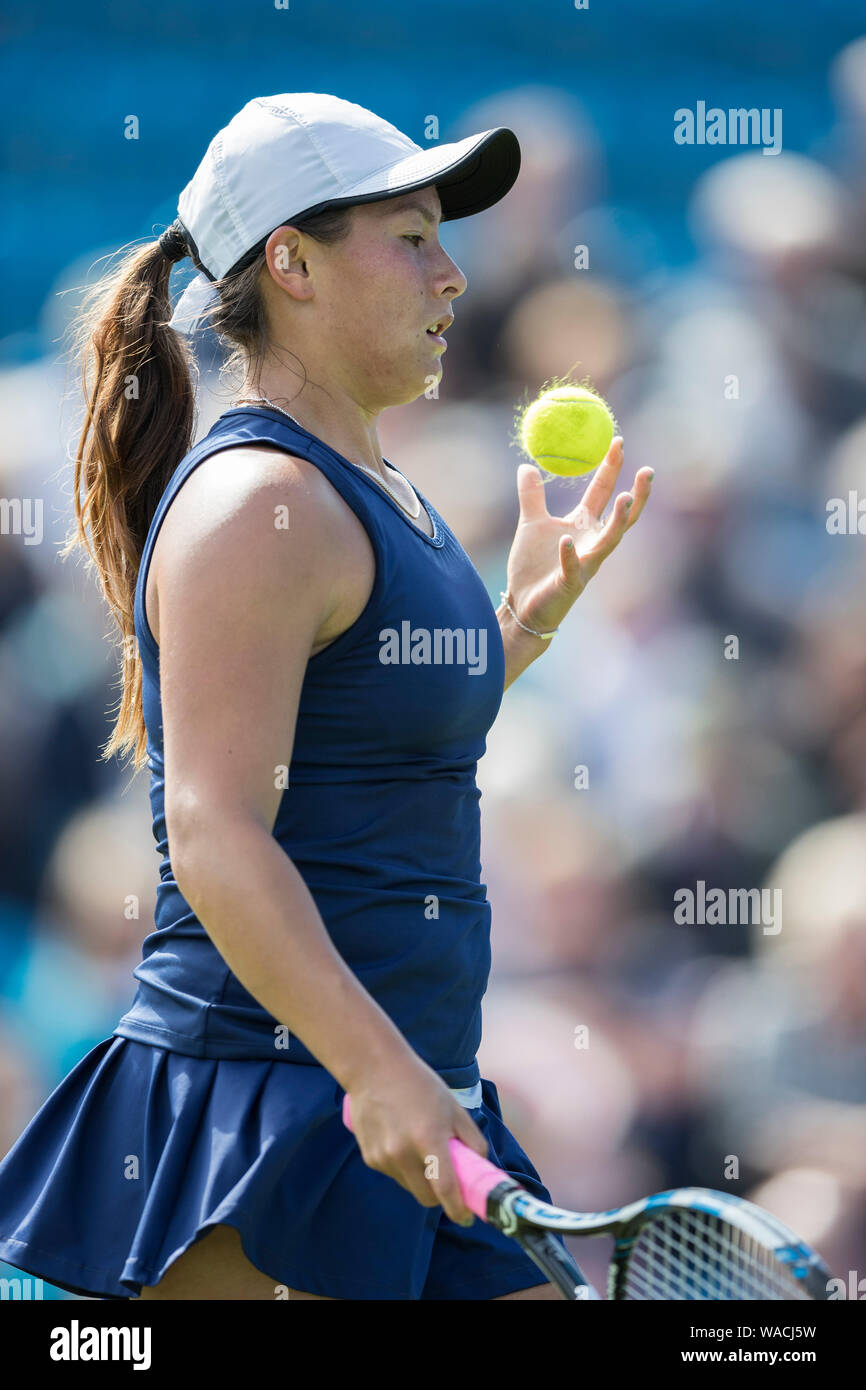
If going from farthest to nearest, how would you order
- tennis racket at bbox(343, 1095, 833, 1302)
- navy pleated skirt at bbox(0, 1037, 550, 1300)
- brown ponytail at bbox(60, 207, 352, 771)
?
brown ponytail at bbox(60, 207, 352, 771), navy pleated skirt at bbox(0, 1037, 550, 1300), tennis racket at bbox(343, 1095, 833, 1302)

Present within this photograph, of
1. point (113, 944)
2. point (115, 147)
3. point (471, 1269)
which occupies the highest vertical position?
point (115, 147)

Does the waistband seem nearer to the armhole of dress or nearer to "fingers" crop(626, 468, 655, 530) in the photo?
the armhole of dress

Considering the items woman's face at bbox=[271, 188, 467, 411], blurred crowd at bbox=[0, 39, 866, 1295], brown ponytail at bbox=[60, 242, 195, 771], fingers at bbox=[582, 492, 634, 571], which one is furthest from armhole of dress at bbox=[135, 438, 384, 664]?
blurred crowd at bbox=[0, 39, 866, 1295]

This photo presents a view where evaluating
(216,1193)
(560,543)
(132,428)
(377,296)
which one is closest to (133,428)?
(132,428)

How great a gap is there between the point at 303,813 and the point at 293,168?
0.60 meters

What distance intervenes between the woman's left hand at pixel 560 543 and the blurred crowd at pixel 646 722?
2.30 ft

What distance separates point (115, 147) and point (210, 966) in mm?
1667

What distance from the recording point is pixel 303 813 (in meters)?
1.19

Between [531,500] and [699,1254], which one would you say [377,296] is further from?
[699,1254]

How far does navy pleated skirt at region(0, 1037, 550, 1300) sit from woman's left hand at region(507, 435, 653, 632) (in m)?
0.68

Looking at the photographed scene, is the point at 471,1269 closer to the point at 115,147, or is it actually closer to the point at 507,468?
the point at 507,468

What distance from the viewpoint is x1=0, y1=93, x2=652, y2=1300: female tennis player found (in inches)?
41.2
